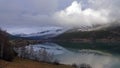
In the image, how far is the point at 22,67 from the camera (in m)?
58.0

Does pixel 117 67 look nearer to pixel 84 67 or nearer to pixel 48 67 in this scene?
pixel 84 67

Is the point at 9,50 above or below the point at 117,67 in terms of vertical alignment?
above

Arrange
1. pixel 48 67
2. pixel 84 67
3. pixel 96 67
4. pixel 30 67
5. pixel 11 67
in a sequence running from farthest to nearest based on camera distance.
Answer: pixel 96 67 → pixel 84 67 → pixel 48 67 → pixel 30 67 → pixel 11 67

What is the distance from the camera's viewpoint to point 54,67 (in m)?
69.5

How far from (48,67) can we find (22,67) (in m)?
9.89

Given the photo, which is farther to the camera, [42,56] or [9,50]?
[42,56]

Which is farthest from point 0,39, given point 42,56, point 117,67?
point 117,67

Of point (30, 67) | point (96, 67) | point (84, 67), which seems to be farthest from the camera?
point (96, 67)

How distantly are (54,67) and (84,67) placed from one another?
14.3 m

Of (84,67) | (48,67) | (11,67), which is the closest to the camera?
(11,67)

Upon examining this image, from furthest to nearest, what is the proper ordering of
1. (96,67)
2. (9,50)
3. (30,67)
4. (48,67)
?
(96,67) → (9,50) → (48,67) → (30,67)

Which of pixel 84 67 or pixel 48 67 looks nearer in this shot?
pixel 48 67

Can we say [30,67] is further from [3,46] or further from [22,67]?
[3,46]

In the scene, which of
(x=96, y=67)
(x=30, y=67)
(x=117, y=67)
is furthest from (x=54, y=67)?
(x=117, y=67)
